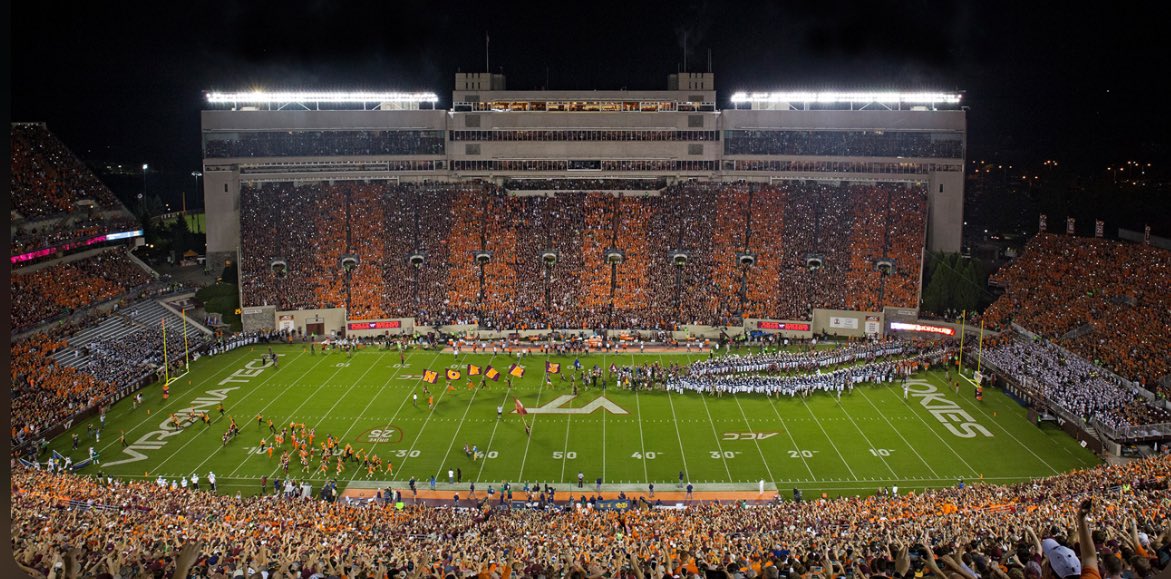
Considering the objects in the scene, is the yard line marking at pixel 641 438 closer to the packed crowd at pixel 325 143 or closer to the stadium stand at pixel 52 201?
the packed crowd at pixel 325 143

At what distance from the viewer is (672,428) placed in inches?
891

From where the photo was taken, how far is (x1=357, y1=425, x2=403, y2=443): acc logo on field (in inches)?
857

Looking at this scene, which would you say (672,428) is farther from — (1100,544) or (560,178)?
(560,178)

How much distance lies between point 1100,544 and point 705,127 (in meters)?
34.0

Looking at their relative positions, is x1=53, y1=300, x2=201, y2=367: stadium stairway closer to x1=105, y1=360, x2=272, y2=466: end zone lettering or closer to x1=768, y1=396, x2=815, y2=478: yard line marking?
x1=105, y1=360, x2=272, y2=466: end zone lettering

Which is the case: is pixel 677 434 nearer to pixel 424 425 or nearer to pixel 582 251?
pixel 424 425

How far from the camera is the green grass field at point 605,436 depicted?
64.1ft

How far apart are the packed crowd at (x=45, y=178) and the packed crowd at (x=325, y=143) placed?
5.30 m

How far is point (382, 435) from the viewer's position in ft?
72.6

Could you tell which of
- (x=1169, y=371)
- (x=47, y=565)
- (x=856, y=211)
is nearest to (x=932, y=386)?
(x=1169, y=371)

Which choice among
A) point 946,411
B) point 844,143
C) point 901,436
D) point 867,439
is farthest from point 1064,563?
point 844,143

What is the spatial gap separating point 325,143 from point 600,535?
3079 cm

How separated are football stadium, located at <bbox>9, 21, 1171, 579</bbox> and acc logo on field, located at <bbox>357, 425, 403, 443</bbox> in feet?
0.59

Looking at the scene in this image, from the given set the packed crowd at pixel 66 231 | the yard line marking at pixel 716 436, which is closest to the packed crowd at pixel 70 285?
the packed crowd at pixel 66 231
